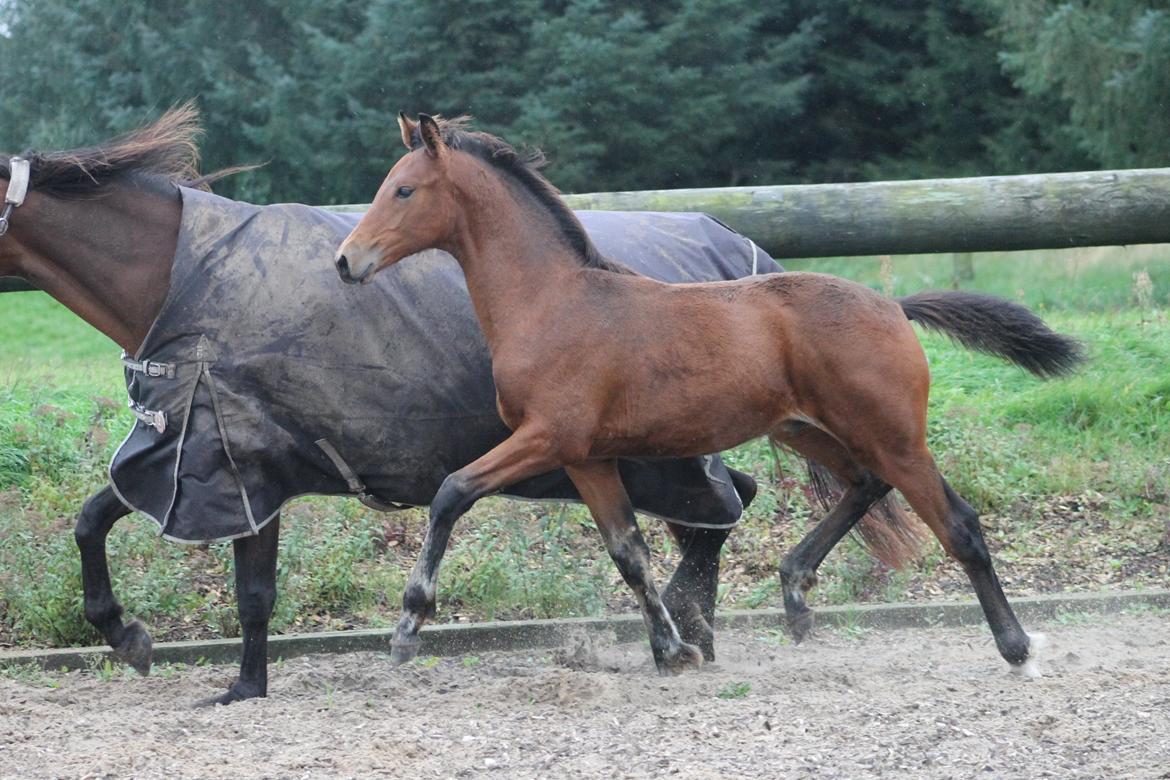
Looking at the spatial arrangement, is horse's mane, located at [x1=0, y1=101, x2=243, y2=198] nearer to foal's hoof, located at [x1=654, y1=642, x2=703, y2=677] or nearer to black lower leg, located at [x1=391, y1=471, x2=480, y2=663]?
black lower leg, located at [x1=391, y1=471, x2=480, y2=663]

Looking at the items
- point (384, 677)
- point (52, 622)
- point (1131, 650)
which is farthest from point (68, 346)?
point (1131, 650)

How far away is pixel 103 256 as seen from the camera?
446cm

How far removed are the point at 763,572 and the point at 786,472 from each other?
1.78 feet

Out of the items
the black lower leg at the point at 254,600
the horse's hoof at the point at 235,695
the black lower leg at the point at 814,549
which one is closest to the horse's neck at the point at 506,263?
the black lower leg at the point at 254,600

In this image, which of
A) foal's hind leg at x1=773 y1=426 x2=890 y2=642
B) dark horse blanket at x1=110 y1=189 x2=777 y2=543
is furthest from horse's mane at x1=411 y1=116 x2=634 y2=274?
foal's hind leg at x1=773 y1=426 x2=890 y2=642

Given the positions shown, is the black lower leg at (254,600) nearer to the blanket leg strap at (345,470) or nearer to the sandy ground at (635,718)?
the sandy ground at (635,718)

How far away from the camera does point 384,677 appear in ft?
15.8

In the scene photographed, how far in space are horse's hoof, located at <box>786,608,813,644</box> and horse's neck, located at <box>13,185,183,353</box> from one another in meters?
2.37

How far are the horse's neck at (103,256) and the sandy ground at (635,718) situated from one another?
4.21 feet

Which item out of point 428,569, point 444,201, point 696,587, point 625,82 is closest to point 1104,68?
point 625,82

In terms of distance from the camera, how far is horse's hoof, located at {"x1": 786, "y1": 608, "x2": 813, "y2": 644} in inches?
186

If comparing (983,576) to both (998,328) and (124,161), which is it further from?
(124,161)

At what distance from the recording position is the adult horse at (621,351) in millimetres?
4180

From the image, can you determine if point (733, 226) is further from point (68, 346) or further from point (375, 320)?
point (68, 346)
